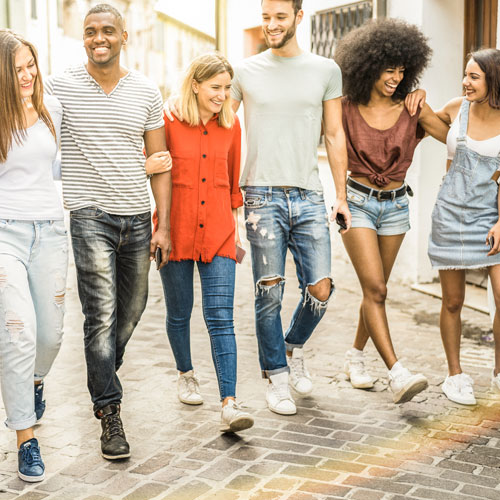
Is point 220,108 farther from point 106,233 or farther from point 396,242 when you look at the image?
point 396,242

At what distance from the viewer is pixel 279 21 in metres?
4.84

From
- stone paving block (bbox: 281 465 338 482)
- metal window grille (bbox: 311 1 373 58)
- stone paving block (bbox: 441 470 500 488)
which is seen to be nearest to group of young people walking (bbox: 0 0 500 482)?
stone paving block (bbox: 281 465 338 482)

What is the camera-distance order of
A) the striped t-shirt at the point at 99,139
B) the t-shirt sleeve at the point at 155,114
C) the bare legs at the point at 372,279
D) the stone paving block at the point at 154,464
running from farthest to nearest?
the bare legs at the point at 372,279 → the t-shirt sleeve at the point at 155,114 → the striped t-shirt at the point at 99,139 → the stone paving block at the point at 154,464

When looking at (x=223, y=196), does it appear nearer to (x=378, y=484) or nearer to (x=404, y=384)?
(x=404, y=384)

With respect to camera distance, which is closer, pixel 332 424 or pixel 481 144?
pixel 332 424

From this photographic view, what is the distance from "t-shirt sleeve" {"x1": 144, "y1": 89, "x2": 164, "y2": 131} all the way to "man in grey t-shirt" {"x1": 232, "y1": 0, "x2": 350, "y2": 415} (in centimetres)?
60

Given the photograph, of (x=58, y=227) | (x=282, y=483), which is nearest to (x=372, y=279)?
(x=282, y=483)

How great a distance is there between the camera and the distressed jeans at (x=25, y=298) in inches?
158

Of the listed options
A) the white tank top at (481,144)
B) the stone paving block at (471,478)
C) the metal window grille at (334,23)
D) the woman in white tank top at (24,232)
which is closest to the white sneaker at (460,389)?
the stone paving block at (471,478)

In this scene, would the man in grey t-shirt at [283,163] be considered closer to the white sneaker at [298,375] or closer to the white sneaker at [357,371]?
the white sneaker at [298,375]

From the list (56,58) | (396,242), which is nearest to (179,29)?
(56,58)

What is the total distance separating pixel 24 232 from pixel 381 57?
7.76ft

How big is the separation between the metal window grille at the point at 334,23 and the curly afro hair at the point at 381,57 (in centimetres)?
510

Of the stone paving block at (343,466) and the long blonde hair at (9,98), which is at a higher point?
the long blonde hair at (9,98)
